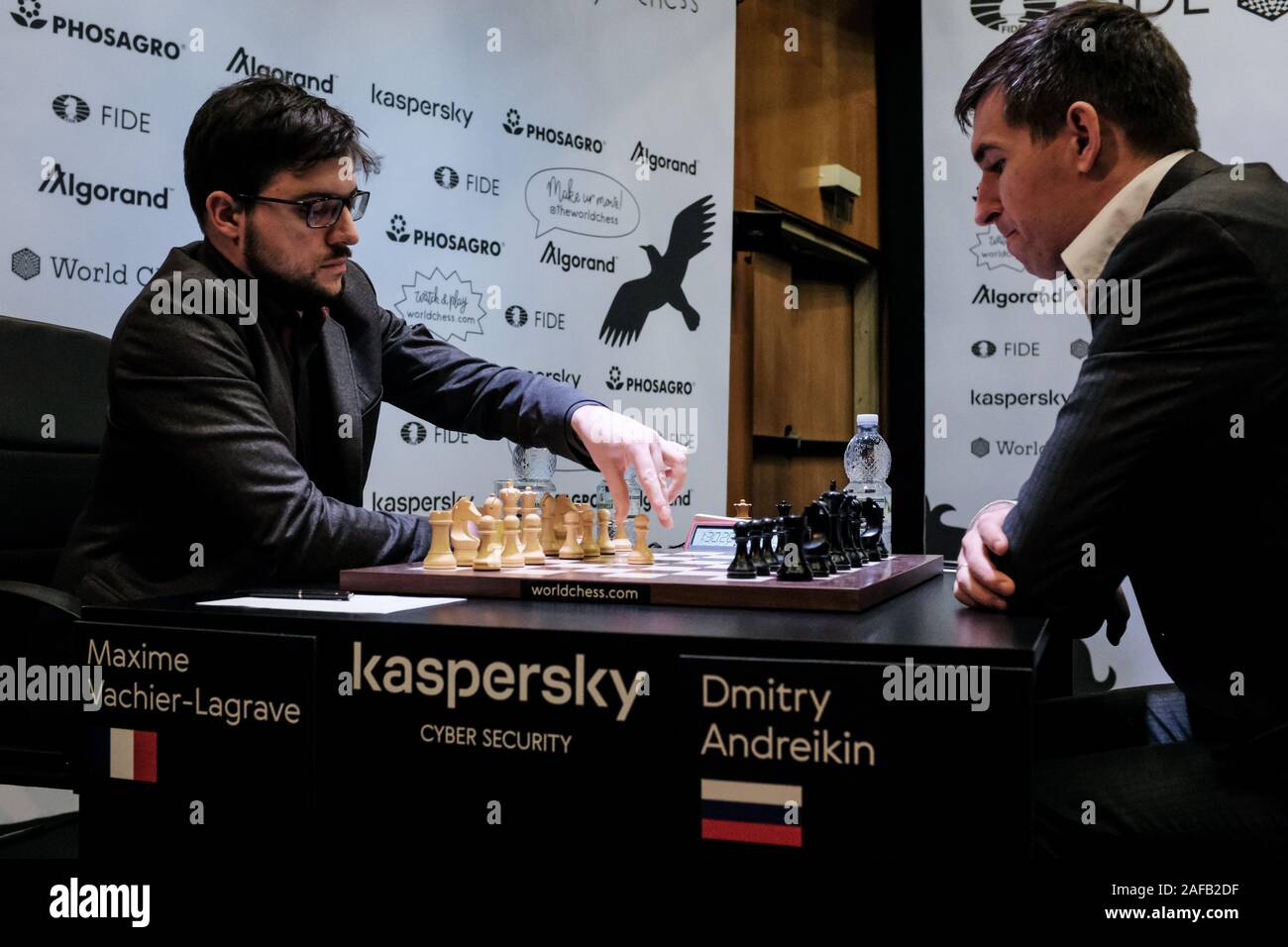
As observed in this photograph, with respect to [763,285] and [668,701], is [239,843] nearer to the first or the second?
[668,701]

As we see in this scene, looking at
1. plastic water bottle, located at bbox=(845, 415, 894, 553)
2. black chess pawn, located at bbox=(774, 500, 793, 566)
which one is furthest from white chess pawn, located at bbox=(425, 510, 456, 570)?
plastic water bottle, located at bbox=(845, 415, 894, 553)

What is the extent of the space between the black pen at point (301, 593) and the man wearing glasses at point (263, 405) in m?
0.21

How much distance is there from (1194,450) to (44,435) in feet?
6.84

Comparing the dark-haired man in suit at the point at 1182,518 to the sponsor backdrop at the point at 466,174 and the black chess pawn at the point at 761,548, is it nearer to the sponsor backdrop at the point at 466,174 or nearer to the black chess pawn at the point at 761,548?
the black chess pawn at the point at 761,548

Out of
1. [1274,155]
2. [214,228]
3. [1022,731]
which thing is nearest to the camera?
[1022,731]

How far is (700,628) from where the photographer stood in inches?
41.1

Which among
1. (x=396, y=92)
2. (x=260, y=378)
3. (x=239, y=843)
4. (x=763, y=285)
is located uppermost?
(x=396, y=92)

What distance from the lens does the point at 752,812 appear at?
94 centimetres

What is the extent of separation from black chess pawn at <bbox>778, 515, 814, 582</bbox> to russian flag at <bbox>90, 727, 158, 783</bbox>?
791 millimetres

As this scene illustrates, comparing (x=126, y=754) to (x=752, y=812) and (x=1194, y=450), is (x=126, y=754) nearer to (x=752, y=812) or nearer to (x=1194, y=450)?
(x=752, y=812)

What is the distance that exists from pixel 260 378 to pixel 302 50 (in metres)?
1.88

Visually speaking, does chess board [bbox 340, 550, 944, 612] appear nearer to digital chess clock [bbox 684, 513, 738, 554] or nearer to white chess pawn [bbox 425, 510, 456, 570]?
white chess pawn [bbox 425, 510, 456, 570]

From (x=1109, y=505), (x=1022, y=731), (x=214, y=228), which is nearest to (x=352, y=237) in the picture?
(x=214, y=228)

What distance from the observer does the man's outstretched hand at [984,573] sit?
121cm
